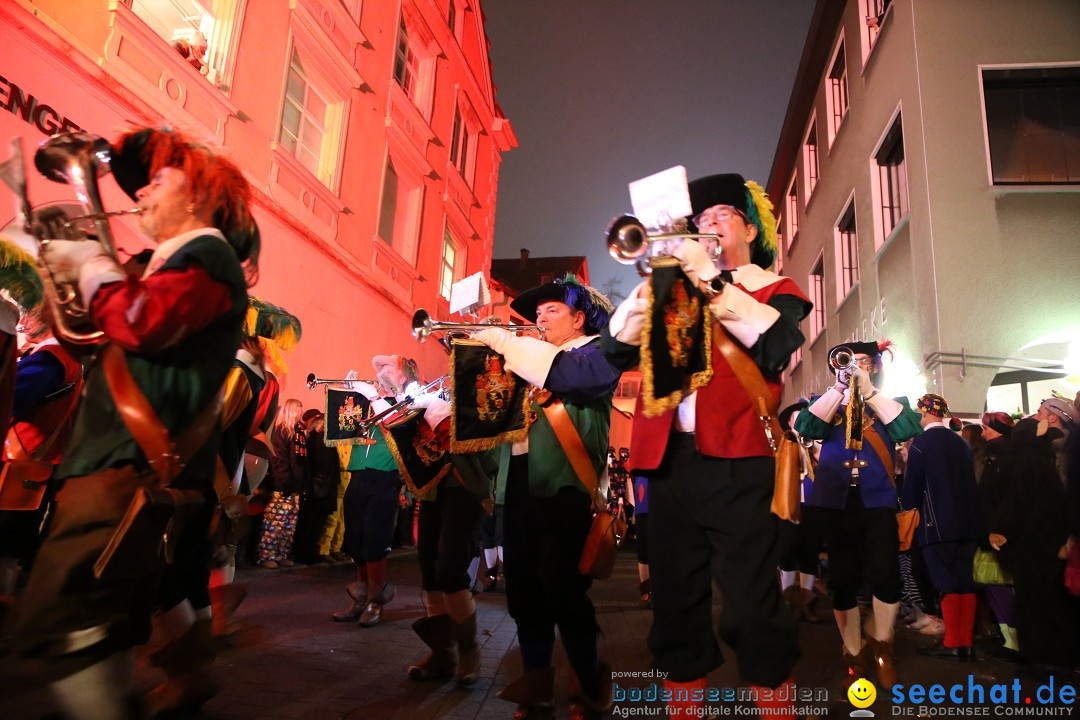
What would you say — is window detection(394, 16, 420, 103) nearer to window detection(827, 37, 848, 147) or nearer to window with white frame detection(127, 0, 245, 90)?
window with white frame detection(127, 0, 245, 90)

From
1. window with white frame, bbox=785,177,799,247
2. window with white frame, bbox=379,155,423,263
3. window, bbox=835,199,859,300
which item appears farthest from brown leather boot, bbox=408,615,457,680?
window with white frame, bbox=785,177,799,247

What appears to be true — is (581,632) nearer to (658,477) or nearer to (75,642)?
(658,477)

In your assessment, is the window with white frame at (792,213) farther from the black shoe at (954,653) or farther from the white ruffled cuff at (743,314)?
the white ruffled cuff at (743,314)

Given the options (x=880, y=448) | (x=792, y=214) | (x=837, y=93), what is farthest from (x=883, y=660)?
(x=792, y=214)

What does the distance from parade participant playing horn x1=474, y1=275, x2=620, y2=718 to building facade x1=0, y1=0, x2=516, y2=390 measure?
5.29ft

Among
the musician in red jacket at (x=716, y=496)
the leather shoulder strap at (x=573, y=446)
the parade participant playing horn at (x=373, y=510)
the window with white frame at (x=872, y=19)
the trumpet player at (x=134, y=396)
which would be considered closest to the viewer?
the trumpet player at (x=134, y=396)

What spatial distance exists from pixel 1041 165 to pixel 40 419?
12049 mm

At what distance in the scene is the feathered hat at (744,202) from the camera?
110 inches

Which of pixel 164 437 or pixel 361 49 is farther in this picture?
pixel 361 49

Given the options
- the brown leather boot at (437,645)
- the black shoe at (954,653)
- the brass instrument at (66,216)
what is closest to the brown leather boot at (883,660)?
the black shoe at (954,653)

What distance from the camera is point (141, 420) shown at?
6.25ft

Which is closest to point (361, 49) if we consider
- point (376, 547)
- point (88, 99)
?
point (88, 99)

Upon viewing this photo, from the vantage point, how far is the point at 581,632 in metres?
2.94

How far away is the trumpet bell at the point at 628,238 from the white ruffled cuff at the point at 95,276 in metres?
1.57
